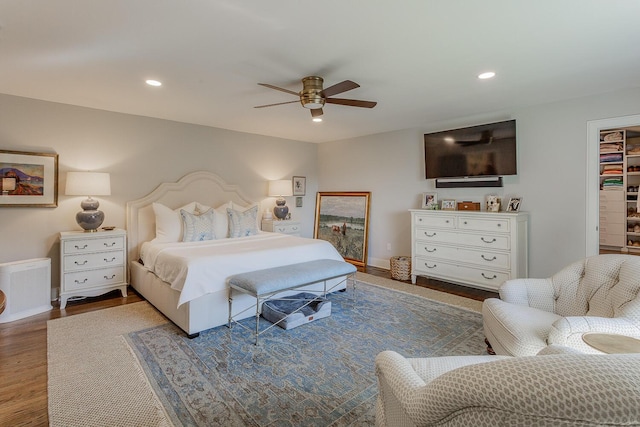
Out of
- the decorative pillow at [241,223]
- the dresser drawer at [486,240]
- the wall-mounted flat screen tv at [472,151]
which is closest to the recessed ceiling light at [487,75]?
the wall-mounted flat screen tv at [472,151]

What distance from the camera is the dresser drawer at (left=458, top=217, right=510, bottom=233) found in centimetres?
373

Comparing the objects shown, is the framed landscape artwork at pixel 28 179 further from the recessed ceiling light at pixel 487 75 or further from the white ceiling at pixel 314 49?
the recessed ceiling light at pixel 487 75

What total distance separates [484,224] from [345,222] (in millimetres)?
2579

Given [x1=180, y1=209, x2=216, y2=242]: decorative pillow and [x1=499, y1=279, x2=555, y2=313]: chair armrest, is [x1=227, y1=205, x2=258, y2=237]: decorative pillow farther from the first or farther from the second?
[x1=499, y1=279, x2=555, y2=313]: chair armrest

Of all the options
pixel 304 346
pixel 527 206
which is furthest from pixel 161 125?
pixel 527 206

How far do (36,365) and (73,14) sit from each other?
243cm

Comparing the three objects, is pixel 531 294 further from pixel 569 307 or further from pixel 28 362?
pixel 28 362

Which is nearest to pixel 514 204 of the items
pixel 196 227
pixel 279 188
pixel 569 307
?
pixel 569 307

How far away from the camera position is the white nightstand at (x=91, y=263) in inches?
137

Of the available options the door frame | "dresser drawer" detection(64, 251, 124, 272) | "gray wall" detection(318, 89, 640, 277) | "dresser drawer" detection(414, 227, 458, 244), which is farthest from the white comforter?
the door frame

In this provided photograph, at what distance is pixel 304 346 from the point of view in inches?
103

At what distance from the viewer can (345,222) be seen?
5.95 metres

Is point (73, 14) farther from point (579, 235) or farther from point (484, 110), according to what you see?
point (579, 235)

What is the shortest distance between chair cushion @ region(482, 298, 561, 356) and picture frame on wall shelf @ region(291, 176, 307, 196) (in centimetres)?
430
